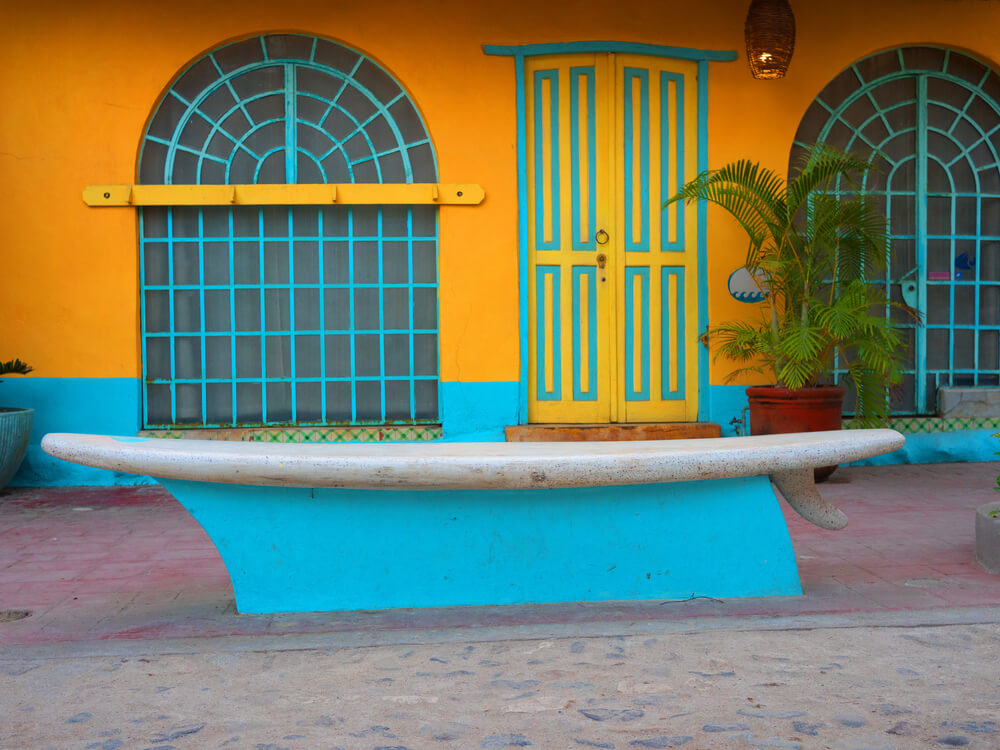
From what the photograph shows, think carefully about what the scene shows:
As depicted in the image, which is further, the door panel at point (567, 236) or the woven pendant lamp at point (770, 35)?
the door panel at point (567, 236)

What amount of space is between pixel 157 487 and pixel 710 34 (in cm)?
489

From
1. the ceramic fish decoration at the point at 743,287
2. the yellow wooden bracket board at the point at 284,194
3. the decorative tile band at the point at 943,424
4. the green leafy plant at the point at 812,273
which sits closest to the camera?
the green leafy plant at the point at 812,273

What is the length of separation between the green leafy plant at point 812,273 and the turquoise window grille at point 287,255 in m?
2.01

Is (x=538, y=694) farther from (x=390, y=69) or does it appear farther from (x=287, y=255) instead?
(x=390, y=69)

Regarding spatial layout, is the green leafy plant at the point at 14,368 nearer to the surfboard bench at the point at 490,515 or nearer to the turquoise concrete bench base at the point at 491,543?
the surfboard bench at the point at 490,515

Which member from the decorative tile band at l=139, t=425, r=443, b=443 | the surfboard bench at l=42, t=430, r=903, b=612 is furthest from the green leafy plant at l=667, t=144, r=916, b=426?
the surfboard bench at l=42, t=430, r=903, b=612

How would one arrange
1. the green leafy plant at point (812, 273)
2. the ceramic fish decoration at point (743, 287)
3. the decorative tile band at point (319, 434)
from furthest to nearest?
the ceramic fish decoration at point (743, 287) → the decorative tile band at point (319, 434) → the green leafy plant at point (812, 273)

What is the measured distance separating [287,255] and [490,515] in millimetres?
3701

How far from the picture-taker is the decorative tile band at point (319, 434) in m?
6.06

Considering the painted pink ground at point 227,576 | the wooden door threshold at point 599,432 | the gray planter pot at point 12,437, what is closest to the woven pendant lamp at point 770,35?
the wooden door threshold at point 599,432

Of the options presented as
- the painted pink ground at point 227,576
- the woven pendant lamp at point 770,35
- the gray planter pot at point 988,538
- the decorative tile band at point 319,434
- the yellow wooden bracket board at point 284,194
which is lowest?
the painted pink ground at point 227,576

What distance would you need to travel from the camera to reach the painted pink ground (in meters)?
3.06

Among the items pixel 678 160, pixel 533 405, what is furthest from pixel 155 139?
pixel 678 160

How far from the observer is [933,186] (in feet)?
21.6
